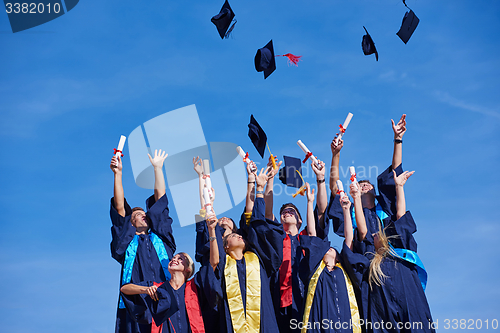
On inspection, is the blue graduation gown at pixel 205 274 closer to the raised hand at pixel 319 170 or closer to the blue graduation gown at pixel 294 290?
the blue graduation gown at pixel 294 290

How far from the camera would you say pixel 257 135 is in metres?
7.54

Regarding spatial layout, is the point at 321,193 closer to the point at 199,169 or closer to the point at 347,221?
the point at 347,221

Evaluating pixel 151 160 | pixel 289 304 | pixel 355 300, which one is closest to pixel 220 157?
pixel 151 160

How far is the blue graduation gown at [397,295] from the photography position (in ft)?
18.2

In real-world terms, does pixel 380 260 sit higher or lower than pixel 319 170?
lower

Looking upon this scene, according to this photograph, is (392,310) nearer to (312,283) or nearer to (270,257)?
(312,283)

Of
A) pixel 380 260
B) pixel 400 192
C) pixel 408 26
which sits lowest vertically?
pixel 380 260

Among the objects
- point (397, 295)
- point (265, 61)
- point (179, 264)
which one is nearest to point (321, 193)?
point (397, 295)

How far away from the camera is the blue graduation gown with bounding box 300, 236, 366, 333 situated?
5512mm

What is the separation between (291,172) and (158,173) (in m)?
1.83

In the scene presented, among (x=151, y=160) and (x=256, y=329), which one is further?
(x=151, y=160)

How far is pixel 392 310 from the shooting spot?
18.3 feet

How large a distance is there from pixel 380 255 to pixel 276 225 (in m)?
1.22

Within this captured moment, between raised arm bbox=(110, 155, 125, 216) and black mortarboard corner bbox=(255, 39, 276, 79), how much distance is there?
8.30ft
